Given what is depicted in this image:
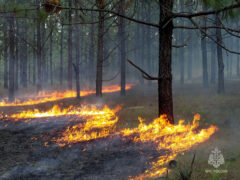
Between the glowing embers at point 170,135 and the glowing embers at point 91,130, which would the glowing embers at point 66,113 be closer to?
the glowing embers at point 91,130

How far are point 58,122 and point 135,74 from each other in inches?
1256

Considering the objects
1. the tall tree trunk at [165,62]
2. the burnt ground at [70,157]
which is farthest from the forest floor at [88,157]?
the tall tree trunk at [165,62]

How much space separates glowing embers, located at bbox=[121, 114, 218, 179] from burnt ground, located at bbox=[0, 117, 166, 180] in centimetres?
35

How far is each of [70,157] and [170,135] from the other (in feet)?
10.8

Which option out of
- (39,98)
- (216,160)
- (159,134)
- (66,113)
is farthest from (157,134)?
(39,98)

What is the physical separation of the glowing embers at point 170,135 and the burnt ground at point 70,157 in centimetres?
35

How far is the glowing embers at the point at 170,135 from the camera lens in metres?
6.62

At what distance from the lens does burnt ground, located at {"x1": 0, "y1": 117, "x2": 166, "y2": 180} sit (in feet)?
16.9

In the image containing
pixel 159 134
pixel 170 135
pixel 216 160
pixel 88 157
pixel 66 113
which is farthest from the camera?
pixel 66 113

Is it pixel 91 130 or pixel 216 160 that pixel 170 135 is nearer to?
pixel 216 160

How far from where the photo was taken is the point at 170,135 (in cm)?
762

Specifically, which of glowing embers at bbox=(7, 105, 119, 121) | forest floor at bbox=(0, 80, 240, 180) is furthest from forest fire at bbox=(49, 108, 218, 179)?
glowing embers at bbox=(7, 105, 119, 121)

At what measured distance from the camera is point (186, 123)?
9.30 metres

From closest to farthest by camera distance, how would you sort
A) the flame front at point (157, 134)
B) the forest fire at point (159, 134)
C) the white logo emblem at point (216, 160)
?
1. the white logo emblem at point (216, 160)
2. the flame front at point (157, 134)
3. the forest fire at point (159, 134)
